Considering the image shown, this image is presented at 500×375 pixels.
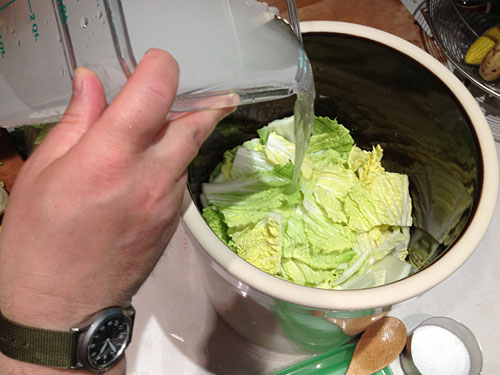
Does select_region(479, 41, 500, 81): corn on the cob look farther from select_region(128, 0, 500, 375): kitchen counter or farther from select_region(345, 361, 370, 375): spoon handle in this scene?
select_region(345, 361, 370, 375): spoon handle

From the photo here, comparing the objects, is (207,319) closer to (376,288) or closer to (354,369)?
(354,369)

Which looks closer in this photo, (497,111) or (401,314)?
(401,314)

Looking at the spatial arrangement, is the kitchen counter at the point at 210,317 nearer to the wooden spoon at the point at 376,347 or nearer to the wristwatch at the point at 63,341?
the wooden spoon at the point at 376,347

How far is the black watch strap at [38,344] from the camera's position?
1.57 feet

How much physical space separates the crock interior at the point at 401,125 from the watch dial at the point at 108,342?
0.89 ft

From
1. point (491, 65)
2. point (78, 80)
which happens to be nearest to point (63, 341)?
point (78, 80)

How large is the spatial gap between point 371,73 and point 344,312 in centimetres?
42

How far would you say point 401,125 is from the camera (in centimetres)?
83

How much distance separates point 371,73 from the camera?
0.79 metres

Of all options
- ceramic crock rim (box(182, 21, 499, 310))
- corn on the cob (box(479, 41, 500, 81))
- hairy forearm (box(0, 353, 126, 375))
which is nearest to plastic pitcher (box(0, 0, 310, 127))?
ceramic crock rim (box(182, 21, 499, 310))

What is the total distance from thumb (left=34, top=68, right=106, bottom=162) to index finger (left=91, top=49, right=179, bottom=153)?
0.03m

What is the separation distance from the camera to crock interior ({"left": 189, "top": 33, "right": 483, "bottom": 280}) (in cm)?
70

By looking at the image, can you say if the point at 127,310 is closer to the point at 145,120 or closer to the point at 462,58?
the point at 145,120

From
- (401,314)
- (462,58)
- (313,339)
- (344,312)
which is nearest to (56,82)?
(344,312)
